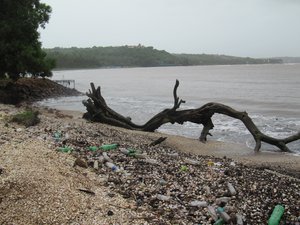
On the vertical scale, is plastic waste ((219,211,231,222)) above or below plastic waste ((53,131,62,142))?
below

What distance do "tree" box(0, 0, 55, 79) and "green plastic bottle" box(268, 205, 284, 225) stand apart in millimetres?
23999

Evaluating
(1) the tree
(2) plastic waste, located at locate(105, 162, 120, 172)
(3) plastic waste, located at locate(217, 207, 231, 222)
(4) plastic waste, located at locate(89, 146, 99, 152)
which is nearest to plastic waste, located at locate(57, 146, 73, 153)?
(4) plastic waste, located at locate(89, 146, 99, 152)

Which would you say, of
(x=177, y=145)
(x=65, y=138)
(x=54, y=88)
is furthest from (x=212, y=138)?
(x=54, y=88)

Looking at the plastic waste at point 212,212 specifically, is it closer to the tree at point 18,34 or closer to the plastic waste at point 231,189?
the plastic waste at point 231,189

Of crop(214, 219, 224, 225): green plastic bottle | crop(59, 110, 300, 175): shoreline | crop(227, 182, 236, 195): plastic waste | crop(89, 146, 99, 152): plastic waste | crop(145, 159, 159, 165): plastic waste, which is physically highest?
crop(89, 146, 99, 152): plastic waste

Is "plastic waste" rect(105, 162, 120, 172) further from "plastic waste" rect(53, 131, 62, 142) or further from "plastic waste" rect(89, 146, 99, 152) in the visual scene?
"plastic waste" rect(53, 131, 62, 142)

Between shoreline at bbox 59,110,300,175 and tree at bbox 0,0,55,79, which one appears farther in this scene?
tree at bbox 0,0,55,79

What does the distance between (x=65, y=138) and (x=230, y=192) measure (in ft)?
20.5

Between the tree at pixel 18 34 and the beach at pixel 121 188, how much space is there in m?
17.5

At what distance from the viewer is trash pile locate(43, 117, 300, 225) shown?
723cm

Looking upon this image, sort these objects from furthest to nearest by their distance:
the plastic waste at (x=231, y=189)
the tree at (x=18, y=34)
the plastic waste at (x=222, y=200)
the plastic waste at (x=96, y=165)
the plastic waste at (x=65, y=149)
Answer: the tree at (x=18, y=34), the plastic waste at (x=65, y=149), the plastic waste at (x=96, y=165), the plastic waste at (x=231, y=189), the plastic waste at (x=222, y=200)

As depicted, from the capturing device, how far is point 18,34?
1088 inches

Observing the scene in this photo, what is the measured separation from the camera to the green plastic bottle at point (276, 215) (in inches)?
276

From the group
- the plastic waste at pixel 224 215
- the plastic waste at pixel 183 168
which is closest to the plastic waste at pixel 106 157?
the plastic waste at pixel 183 168
